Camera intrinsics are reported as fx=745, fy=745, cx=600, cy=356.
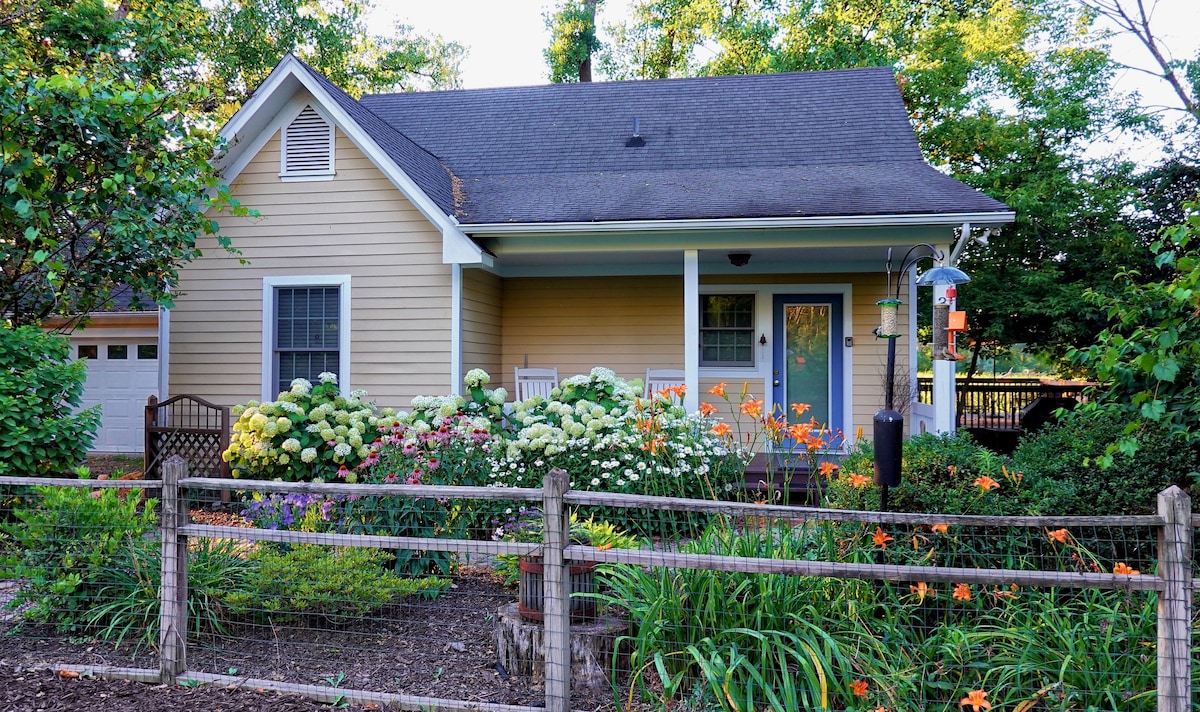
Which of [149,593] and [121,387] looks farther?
[121,387]

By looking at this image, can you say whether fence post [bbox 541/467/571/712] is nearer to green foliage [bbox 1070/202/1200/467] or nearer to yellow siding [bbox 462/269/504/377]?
green foliage [bbox 1070/202/1200/467]

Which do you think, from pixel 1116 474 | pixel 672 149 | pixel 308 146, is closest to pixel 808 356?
pixel 672 149

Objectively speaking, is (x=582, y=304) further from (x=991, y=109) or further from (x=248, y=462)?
(x=991, y=109)

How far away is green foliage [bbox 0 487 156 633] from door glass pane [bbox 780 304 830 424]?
283 inches

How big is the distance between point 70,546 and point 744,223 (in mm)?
5986

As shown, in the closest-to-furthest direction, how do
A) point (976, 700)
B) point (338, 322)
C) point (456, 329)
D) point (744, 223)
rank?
1. point (976, 700)
2. point (744, 223)
3. point (456, 329)
4. point (338, 322)

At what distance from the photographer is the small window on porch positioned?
374 inches

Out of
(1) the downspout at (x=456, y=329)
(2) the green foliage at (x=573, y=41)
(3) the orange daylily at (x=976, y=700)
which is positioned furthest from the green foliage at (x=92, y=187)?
(2) the green foliage at (x=573, y=41)

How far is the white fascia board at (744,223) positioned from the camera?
23.2 ft

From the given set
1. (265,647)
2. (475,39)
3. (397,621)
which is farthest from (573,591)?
(475,39)

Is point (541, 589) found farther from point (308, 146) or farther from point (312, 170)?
point (308, 146)

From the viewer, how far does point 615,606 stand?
152 inches

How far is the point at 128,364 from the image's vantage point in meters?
11.5

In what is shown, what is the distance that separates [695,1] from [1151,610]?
20.6 meters
